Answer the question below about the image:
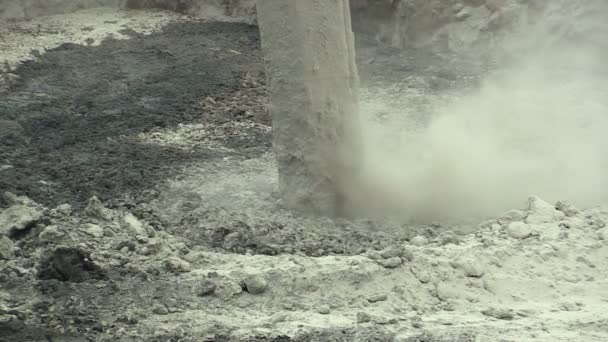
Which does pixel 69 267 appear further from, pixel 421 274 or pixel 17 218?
pixel 421 274

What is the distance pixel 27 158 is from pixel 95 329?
9.55 feet

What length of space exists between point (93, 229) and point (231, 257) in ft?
2.83

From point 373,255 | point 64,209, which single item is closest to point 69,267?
point 64,209

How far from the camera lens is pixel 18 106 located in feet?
25.3

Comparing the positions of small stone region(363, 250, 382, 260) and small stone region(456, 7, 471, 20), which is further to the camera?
small stone region(456, 7, 471, 20)

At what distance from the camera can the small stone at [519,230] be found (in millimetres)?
4637

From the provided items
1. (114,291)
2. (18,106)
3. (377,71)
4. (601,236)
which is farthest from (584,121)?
(18,106)

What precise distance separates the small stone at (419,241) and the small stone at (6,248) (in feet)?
7.45

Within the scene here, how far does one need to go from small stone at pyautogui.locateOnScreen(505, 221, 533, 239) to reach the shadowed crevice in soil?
99.5 inches

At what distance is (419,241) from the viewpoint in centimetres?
471

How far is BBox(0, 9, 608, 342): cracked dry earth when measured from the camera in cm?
385

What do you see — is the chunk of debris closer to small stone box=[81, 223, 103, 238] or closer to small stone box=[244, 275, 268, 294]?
small stone box=[81, 223, 103, 238]

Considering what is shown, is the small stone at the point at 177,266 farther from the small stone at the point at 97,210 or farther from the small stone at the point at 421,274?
the small stone at the point at 421,274

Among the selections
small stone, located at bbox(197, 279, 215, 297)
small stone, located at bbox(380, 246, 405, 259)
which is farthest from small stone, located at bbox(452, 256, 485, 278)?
small stone, located at bbox(197, 279, 215, 297)
